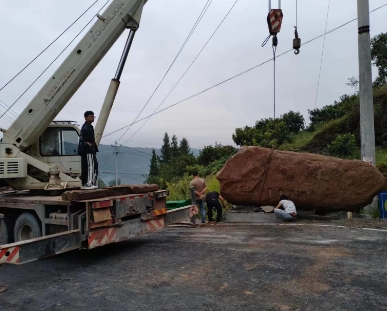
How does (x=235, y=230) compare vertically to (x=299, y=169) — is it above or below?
below

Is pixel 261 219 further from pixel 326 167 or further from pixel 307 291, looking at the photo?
pixel 307 291

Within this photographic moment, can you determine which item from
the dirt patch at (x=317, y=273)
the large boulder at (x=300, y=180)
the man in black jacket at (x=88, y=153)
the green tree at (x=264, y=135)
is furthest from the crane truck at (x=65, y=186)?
the green tree at (x=264, y=135)

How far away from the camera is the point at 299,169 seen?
35.7 ft

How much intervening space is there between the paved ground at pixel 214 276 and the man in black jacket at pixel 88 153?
148 centimetres

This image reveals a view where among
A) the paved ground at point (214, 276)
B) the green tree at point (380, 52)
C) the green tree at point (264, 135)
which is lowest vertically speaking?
the paved ground at point (214, 276)

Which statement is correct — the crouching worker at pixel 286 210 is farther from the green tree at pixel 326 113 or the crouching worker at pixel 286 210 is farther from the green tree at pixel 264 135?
the green tree at pixel 326 113

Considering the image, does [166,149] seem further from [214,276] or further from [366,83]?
[214,276]

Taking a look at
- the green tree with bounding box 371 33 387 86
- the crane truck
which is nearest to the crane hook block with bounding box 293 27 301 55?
the crane truck

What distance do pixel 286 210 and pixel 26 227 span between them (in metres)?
6.62

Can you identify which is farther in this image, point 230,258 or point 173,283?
point 230,258

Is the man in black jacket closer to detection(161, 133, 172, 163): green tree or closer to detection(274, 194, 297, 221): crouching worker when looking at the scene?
detection(274, 194, 297, 221): crouching worker

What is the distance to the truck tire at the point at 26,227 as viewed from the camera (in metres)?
6.94

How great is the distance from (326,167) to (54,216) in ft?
24.7

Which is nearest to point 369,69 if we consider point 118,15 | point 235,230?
point 235,230
